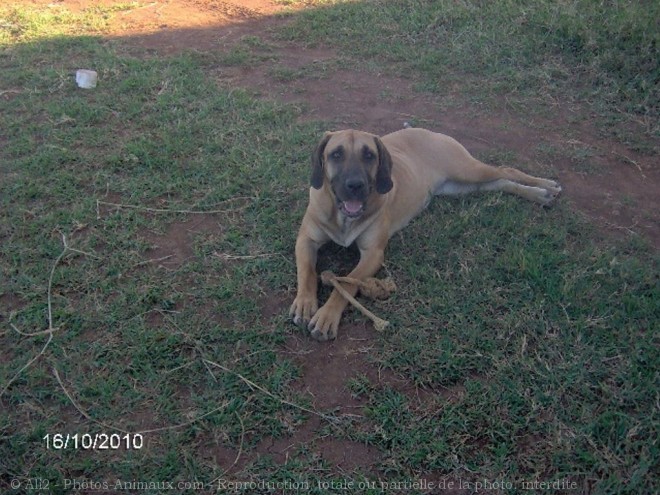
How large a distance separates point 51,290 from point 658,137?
511cm

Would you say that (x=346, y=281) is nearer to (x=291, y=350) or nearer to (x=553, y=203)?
(x=291, y=350)

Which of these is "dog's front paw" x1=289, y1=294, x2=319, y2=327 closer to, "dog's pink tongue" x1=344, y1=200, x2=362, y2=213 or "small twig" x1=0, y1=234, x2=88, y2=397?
"dog's pink tongue" x1=344, y1=200, x2=362, y2=213

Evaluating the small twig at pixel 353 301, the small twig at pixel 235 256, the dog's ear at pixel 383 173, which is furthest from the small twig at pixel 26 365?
the dog's ear at pixel 383 173

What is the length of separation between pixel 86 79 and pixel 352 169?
3.69 metres

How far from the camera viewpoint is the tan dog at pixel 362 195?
4.05 metres

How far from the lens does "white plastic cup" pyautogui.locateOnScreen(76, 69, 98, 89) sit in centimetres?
657

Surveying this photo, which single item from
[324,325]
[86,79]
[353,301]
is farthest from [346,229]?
Result: [86,79]

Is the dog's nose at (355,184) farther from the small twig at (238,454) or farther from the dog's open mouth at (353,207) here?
the small twig at (238,454)

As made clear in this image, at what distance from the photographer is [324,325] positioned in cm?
378

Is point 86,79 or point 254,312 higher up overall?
point 86,79

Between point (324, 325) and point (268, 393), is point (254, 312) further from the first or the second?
point (268, 393)

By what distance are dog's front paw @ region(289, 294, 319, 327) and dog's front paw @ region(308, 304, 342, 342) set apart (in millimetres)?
56

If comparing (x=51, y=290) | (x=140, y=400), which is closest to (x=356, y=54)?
(x=51, y=290)

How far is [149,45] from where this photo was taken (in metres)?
7.60
